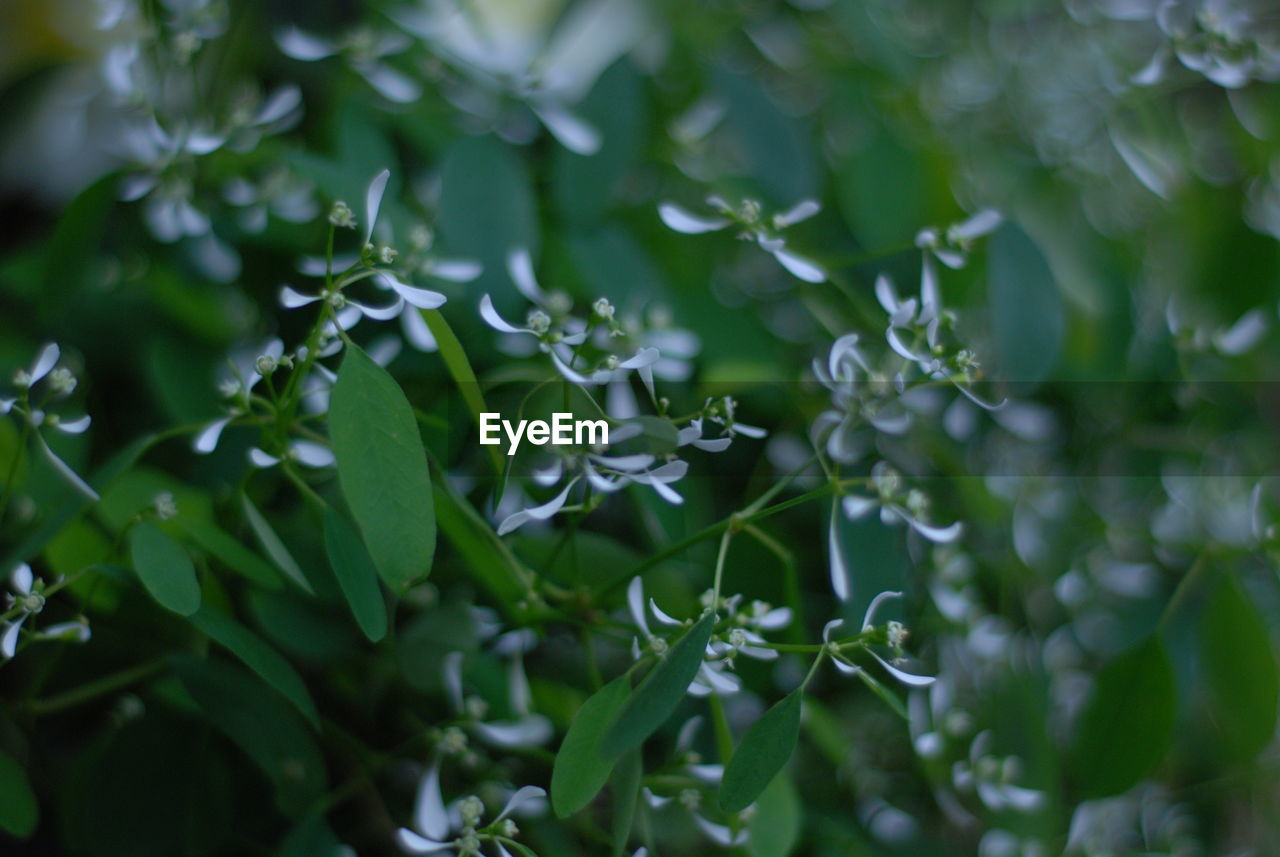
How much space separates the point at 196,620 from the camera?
38 centimetres

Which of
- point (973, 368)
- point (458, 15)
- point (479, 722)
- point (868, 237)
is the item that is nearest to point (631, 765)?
point (479, 722)

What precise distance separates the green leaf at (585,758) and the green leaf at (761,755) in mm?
47

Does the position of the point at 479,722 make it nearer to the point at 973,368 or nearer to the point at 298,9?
the point at 973,368

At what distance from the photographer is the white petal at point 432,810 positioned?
1.38 feet

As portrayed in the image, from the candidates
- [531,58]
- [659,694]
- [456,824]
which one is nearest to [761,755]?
[659,694]

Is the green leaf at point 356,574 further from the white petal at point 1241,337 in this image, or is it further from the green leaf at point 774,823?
the white petal at point 1241,337

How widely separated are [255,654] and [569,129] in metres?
0.36

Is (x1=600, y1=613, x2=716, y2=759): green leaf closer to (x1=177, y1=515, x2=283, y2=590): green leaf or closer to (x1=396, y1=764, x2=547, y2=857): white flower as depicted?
(x1=396, y1=764, x2=547, y2=857): white flower

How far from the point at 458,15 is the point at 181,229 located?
10.1 inches

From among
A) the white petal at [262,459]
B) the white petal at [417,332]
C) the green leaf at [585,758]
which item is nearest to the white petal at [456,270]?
the white petal at [417,332]

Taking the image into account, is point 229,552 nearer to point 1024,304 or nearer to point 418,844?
point 418,844

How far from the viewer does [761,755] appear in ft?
1.21

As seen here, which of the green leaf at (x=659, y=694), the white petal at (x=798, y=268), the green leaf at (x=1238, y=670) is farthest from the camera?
the green leaf at (x=1238, y=670)

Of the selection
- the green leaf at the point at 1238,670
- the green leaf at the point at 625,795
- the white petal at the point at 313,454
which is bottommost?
the green leaf at the point at 1238,670
